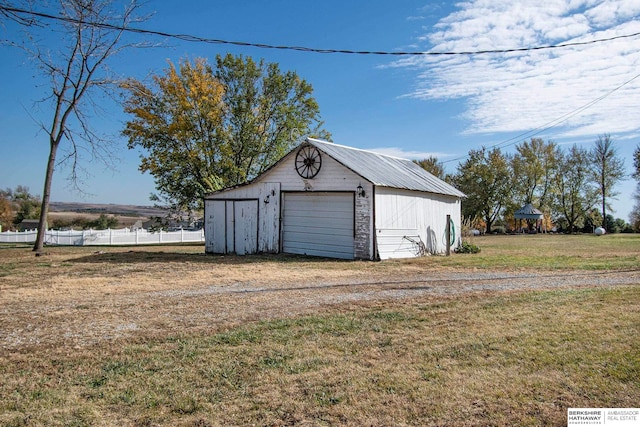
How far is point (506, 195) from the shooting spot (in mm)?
48562

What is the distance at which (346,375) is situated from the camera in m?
4.04

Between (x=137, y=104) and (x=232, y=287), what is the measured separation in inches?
Result: 856

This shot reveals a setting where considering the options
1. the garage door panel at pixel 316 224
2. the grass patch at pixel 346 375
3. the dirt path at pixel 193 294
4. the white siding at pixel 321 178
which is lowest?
the grass patch at pixel 346 375

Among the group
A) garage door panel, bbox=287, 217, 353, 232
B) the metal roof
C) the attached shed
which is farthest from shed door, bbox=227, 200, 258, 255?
the metal roof

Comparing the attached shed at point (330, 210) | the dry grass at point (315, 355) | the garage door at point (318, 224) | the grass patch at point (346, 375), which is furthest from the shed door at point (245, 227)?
the grass patch at point (346, 375)

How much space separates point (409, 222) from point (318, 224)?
133 inches

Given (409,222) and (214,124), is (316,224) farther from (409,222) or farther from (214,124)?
(214,124)

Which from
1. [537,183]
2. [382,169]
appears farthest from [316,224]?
[537,183]

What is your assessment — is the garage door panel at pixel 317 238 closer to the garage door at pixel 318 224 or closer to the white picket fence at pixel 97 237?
the garage door at pixel 318 224

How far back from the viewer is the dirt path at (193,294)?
576 cm

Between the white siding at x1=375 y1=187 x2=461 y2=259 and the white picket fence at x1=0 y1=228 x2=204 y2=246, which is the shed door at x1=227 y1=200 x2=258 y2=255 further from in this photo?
the white picket fence at x1=0 y1=228 x2=204 y2=246

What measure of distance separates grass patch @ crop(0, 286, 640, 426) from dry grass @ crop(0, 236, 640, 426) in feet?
0.06

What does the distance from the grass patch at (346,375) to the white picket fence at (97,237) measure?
1052 inches

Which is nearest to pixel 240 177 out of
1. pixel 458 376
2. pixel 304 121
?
pixel 304 121
